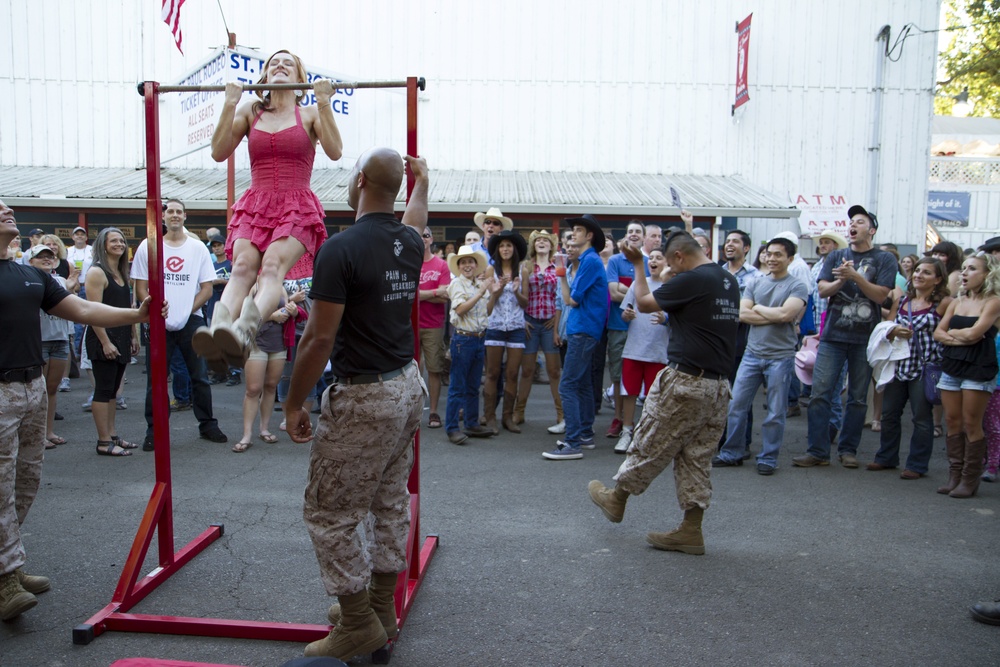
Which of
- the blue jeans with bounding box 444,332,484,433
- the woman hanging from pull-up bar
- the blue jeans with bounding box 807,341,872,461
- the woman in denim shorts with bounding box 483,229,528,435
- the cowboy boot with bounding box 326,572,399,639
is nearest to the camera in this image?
the cowboy boot with bounding box 326,572,399,639

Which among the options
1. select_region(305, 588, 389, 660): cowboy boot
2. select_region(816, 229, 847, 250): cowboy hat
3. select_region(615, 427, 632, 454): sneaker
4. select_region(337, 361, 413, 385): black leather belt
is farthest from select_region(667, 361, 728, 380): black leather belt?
select_region(816, 229, 847, 250): cowboy hat

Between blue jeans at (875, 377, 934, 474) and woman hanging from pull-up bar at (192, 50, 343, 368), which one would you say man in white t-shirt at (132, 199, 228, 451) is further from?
blue jeans at (875, 377, 934, 474)

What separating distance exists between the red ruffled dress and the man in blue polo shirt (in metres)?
3.35

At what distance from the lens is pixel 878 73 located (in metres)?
14.8

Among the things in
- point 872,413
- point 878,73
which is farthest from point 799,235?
point 872,413

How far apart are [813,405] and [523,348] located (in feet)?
8.82

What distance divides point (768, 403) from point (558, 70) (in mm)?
10096

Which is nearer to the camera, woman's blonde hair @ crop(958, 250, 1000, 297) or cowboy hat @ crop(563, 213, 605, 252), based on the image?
woman's blonde hair @ crop(958, 250, 1000, 297)

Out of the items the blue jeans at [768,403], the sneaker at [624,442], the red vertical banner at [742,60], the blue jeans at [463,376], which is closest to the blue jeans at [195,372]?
the blue jeans at [463,376]

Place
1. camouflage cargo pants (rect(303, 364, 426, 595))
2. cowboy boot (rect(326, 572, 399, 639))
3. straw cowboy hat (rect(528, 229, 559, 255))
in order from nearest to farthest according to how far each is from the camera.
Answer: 1. camouflage cargo pants (rect(303, 364, 426, 595))
2. cowboy boot (rect(326, 572, 399, 639))
3. straw cowboy hat (rect(528, 229, 559, 255))

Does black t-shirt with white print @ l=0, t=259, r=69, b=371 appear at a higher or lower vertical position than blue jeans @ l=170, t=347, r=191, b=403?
higher

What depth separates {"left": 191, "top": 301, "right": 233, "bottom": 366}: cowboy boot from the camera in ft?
10.2

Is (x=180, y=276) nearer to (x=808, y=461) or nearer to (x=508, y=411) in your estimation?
(x=508, y=411)

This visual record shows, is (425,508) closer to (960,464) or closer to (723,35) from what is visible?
(960,464)
